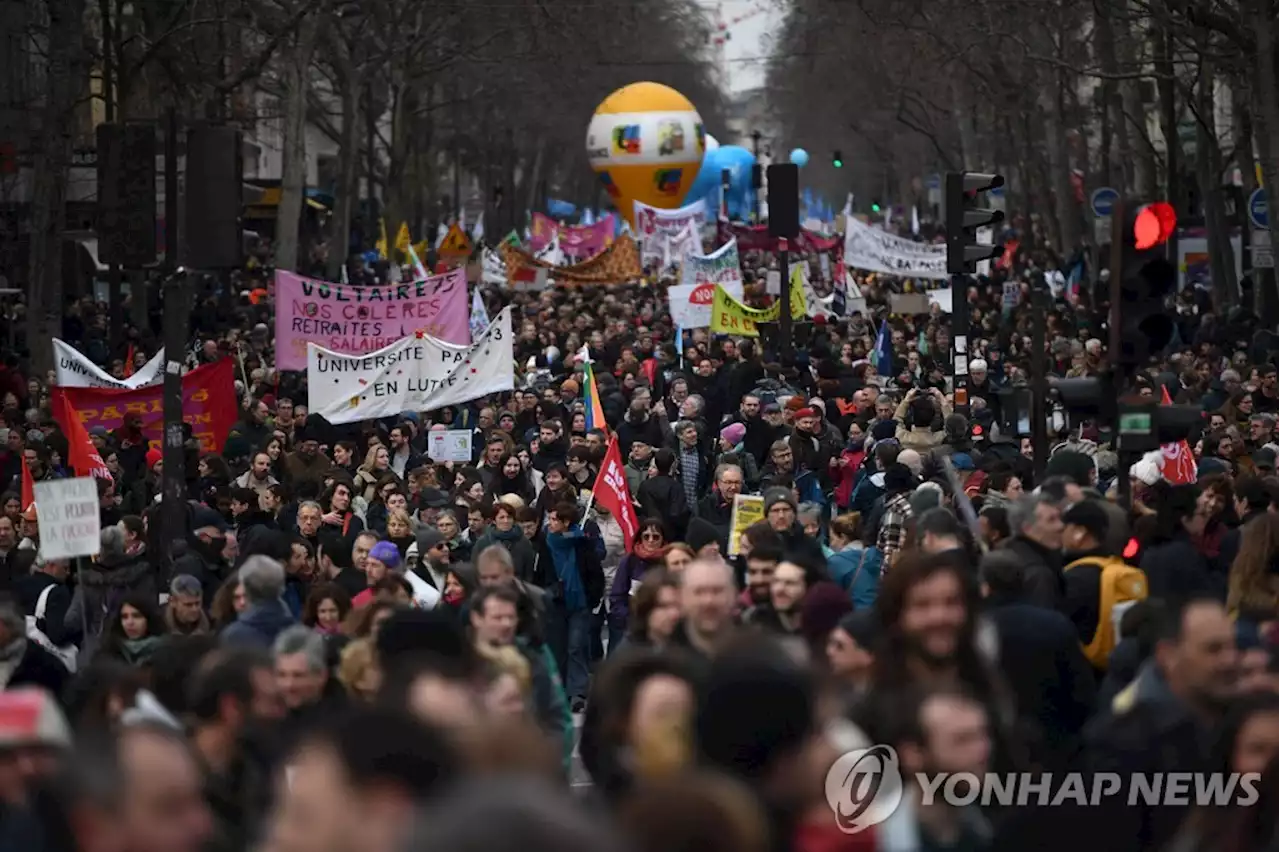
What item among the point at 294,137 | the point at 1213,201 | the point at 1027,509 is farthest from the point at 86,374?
the point at 1213,201

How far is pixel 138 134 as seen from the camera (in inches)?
669

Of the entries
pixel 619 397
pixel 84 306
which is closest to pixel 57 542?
pixel 619 397

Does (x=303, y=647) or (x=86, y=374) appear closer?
(x=303, y=647)

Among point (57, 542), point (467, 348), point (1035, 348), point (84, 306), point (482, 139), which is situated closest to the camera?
point (57, 542)

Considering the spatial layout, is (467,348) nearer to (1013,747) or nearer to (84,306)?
(1013,747)

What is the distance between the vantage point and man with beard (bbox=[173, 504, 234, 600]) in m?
12.4

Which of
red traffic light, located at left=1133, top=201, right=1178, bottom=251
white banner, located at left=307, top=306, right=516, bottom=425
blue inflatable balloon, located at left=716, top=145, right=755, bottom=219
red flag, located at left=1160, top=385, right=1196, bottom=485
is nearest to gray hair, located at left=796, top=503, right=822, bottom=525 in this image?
red traffic light, located at left=1133, top=201, right=1178, bottom=251

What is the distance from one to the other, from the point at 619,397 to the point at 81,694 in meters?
13.9

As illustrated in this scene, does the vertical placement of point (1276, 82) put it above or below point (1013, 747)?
above

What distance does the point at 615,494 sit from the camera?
14.7 meters

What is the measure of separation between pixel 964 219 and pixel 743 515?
4.71 meters

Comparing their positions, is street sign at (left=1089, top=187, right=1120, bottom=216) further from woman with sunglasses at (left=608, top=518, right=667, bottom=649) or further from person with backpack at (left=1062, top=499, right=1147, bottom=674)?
person with backpack at (left=1062, top=499, right=1147, bottom=674)

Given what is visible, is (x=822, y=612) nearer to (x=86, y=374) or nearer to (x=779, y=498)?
(x=779, y=498)

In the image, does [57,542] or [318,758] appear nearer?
[318,758]
